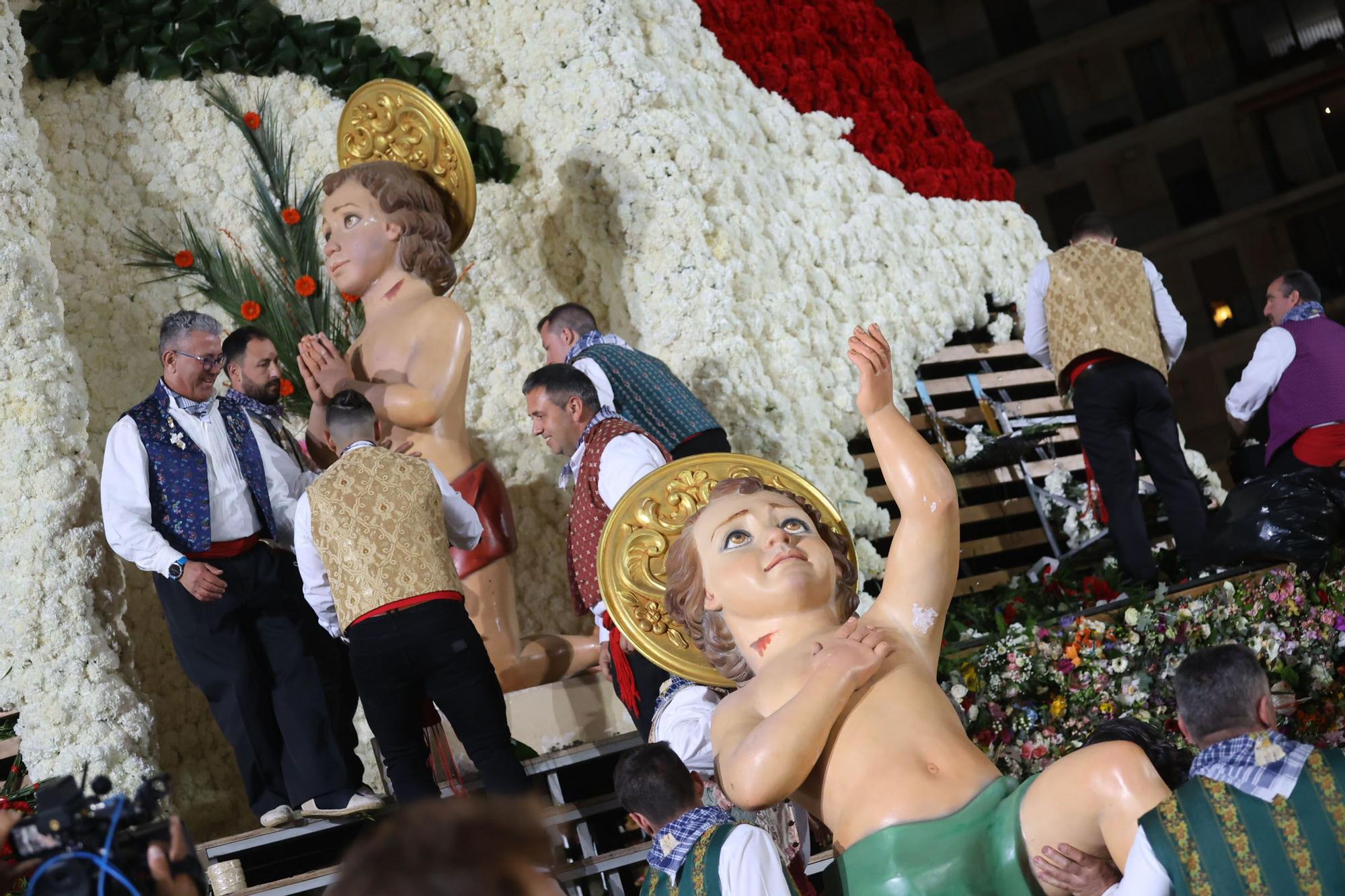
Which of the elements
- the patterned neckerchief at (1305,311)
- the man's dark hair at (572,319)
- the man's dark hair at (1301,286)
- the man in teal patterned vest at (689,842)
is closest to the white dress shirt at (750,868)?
the man in teal patterned vest at (689,842)

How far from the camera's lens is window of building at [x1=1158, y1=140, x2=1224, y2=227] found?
18.7 metres

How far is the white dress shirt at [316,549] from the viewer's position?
3932 mm

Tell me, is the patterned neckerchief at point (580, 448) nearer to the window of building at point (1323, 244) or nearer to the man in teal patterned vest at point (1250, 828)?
the man in teal patterned vest at point (1250, 828)

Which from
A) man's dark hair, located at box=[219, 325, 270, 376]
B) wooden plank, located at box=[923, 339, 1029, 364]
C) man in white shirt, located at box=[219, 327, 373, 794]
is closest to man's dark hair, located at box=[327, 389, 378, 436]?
man in white shirt, located at box=[219, 327, 373, 794]

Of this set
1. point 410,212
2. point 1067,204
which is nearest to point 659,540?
point 410,212

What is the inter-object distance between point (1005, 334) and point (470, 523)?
4.87 meters

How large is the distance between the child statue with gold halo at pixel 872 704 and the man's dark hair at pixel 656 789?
23 centimetres

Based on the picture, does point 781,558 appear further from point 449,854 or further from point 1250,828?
point 449,854

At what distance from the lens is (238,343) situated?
4.82 metres

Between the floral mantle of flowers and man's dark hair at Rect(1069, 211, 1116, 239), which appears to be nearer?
the floral mantle of flowers

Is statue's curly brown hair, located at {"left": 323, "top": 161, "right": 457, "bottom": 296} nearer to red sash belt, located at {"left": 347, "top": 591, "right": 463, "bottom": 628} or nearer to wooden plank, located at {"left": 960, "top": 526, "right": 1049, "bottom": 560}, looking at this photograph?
red sash belt, located at {"left": 347, "top": 591, "right": 463, "bottom": 628}

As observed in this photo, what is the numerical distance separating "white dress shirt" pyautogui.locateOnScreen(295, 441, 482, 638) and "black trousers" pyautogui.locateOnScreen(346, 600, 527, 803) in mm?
220

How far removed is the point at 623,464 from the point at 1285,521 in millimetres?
2633

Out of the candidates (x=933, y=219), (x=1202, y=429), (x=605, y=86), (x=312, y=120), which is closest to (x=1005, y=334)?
(x=933, y=219)
